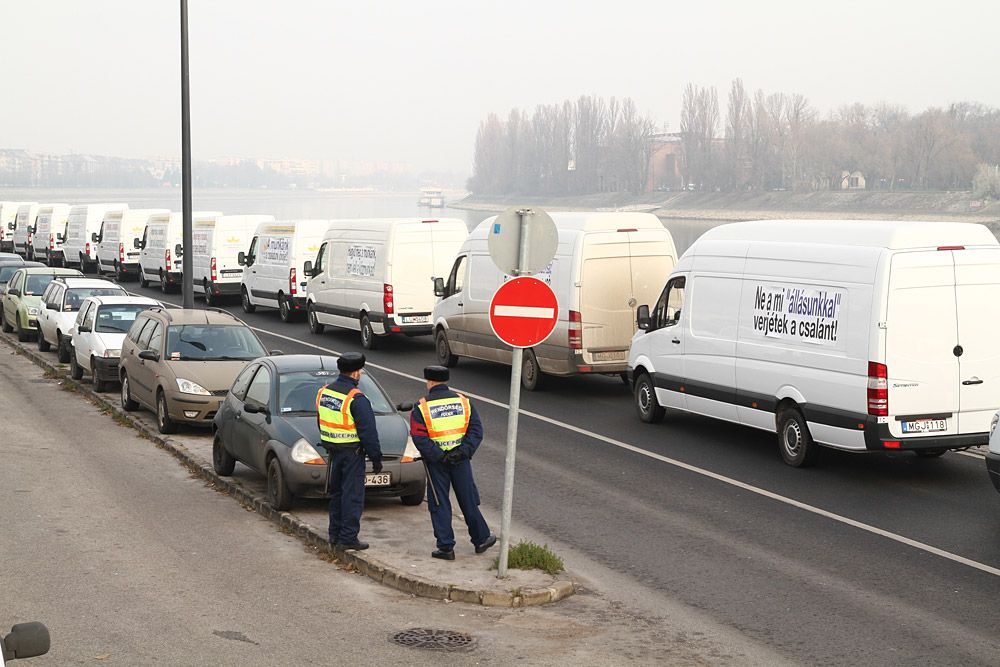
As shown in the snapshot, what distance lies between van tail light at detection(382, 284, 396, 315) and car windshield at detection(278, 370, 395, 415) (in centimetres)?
1278

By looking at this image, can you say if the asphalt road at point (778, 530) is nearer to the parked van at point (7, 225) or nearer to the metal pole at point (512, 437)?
the metal pole at point (512, 437)

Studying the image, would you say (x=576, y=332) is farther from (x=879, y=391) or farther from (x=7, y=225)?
(x=7, y=225)

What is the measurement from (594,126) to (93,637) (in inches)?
7300

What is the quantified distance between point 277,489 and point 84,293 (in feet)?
50.0

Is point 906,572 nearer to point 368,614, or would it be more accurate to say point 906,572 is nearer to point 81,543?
point 368,614

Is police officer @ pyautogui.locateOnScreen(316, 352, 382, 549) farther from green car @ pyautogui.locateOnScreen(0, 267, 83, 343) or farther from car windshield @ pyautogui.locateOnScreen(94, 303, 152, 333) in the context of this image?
green car @ pyautogui.locateOnScreen(0, 267, 83, 343)

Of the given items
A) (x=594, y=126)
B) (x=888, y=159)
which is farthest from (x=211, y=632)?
(x=594, y=126)

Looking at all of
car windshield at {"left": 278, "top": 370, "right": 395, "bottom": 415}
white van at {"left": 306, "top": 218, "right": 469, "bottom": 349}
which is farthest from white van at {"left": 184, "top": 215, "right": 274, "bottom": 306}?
car windshield at {"left": 278, "top": 370, "right": 395, "bottom": 415}

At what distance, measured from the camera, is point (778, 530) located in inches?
439

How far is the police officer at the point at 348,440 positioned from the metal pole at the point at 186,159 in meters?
13.8

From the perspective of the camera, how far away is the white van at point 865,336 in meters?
12.9

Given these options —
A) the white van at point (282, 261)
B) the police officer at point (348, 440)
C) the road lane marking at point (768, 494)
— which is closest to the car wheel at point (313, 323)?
the white van at point (282, 261)

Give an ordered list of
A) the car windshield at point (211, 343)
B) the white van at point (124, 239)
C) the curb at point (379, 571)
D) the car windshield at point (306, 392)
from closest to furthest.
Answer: the curb at point (379, 571)
the car windshield at point (306, 392)
the car windshield at point (211, 343)
the white van at point (124, 239)

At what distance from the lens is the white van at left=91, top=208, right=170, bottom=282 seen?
1850 inches
